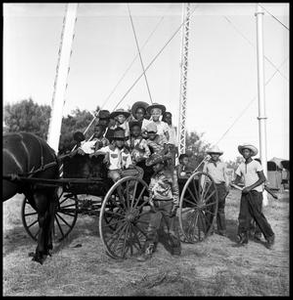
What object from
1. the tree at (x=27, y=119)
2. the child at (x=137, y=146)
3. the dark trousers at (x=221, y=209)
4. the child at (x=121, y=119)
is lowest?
the dark trousers at (x=221, y=209)

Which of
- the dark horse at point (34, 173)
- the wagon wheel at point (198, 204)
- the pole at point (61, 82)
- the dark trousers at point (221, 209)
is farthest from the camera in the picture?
the pole at point (61, 82)

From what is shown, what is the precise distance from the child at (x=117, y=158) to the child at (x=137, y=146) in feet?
0.43

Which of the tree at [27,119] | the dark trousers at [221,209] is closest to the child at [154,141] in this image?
the dark trousers at [221,209]

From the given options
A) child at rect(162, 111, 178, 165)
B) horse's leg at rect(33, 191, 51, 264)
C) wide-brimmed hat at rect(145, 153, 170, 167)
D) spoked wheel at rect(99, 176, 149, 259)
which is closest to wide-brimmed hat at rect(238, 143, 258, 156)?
child at rect(162, 111, 178, 165)

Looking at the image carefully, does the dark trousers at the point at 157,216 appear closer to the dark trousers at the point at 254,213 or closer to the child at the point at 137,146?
the child at the point at 137,146

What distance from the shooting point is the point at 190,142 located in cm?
4134

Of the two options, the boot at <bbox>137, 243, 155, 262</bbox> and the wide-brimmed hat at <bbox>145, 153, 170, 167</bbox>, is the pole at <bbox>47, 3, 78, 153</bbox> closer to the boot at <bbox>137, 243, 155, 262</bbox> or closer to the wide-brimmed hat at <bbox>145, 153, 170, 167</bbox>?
the wide-brimmed hat at <bbox>145, 153, 170, 167</bbox>

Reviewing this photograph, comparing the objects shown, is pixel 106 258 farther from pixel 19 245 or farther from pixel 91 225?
pixel 91 225

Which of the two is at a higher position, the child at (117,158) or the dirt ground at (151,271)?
the child at (117,158)

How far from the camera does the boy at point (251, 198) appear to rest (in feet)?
20.0

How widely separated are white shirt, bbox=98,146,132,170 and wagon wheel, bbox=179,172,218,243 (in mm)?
1152

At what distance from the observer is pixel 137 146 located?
5.88m

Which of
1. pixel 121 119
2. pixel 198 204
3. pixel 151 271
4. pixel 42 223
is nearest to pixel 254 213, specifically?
pixel 198 204

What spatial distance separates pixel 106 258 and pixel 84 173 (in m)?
1.36
